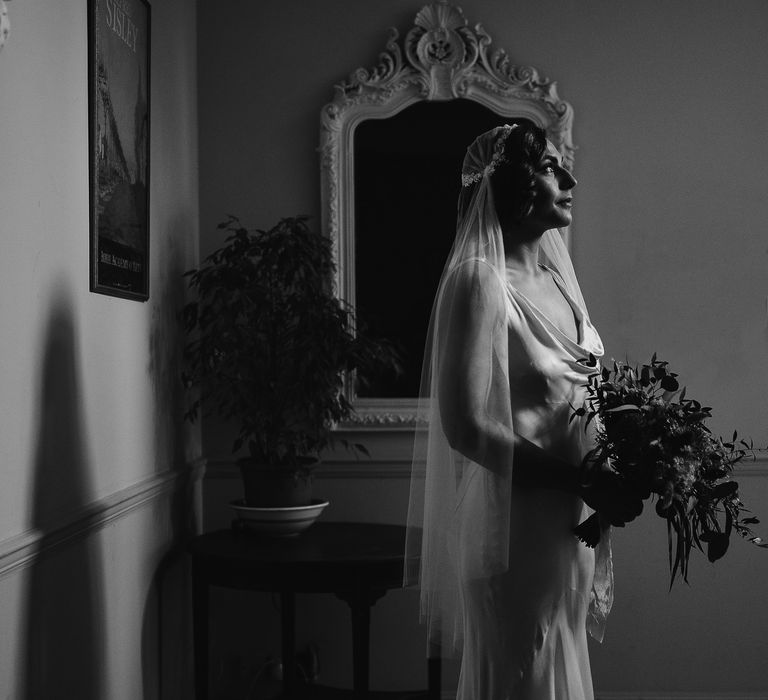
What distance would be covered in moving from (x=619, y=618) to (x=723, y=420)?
2.78ft

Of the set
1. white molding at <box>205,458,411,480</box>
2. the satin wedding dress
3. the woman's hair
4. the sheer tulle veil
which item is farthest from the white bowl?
the woman's hair

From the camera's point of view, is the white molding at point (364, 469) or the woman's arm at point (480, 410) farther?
the white molding at point (364, 469)

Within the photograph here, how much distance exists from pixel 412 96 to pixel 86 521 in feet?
6.81

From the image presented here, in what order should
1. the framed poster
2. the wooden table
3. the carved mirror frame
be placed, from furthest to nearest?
the carved mirror frame
the wooden table
the framed poster

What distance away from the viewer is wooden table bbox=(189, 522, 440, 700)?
2.89 m

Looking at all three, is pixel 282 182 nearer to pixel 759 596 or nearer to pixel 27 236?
pixel 27 236

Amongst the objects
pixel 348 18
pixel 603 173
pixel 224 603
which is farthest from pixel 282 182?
pixel 224 603

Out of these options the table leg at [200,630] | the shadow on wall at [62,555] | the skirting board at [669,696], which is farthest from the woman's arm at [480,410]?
the skirting board at [669,696]

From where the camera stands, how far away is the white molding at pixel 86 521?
6.03ft

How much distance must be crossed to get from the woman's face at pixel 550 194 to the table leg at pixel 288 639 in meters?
1.46

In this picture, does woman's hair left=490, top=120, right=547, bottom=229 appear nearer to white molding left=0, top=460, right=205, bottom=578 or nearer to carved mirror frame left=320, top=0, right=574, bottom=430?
white molding left=0, top=460, right=205, bottom=578

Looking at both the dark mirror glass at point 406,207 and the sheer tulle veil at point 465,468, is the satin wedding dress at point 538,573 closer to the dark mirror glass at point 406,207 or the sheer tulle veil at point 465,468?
the sheer tulle veil at point 465,468

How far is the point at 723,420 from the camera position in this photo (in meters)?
3.61

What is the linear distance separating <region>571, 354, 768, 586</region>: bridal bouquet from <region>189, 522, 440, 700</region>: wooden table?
1.09 meters
